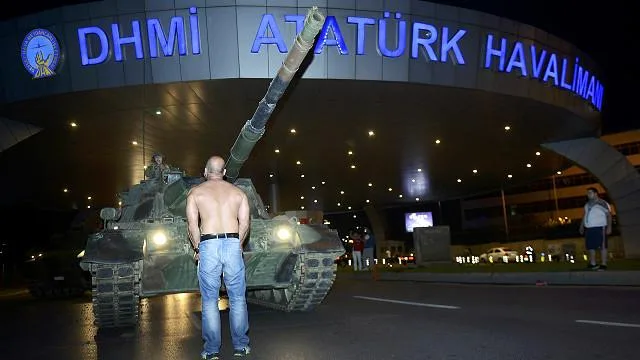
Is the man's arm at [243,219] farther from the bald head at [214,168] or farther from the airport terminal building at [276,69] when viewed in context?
the airport terminal building at [276,69]

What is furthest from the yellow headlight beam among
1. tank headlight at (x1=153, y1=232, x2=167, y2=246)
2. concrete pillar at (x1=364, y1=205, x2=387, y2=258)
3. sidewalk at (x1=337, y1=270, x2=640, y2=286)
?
concrete pillar at (x1=364, y1=205, x2=387, y2=258)

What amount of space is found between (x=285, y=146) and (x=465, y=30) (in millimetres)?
10678

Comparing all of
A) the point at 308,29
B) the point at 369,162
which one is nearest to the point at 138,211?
the point at 308,29

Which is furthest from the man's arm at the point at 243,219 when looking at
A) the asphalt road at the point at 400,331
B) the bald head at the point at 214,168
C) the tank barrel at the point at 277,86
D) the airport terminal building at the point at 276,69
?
the airport terminal building at the point at 276,69

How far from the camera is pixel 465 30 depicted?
19.0m

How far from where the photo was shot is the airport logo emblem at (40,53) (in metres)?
18.1

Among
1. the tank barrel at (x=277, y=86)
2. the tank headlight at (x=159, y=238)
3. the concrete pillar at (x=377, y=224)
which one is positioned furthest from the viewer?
the concrete pillar at (x=377, y=224)

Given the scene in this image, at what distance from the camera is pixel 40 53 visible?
18297 millimetres

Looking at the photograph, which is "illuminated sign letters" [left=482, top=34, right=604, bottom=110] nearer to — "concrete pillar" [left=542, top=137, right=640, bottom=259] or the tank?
"concrete pillar" [left=542, top=137, right=640, bottom=259]

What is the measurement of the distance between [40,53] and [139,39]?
338 centimetres

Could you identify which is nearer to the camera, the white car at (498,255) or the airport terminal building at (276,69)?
the airport terminal building at (276,69)

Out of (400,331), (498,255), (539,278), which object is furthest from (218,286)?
(498,255)

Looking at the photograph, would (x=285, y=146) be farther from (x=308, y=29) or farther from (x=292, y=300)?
(x=308, y=29)

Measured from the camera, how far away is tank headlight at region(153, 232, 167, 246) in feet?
28.9
